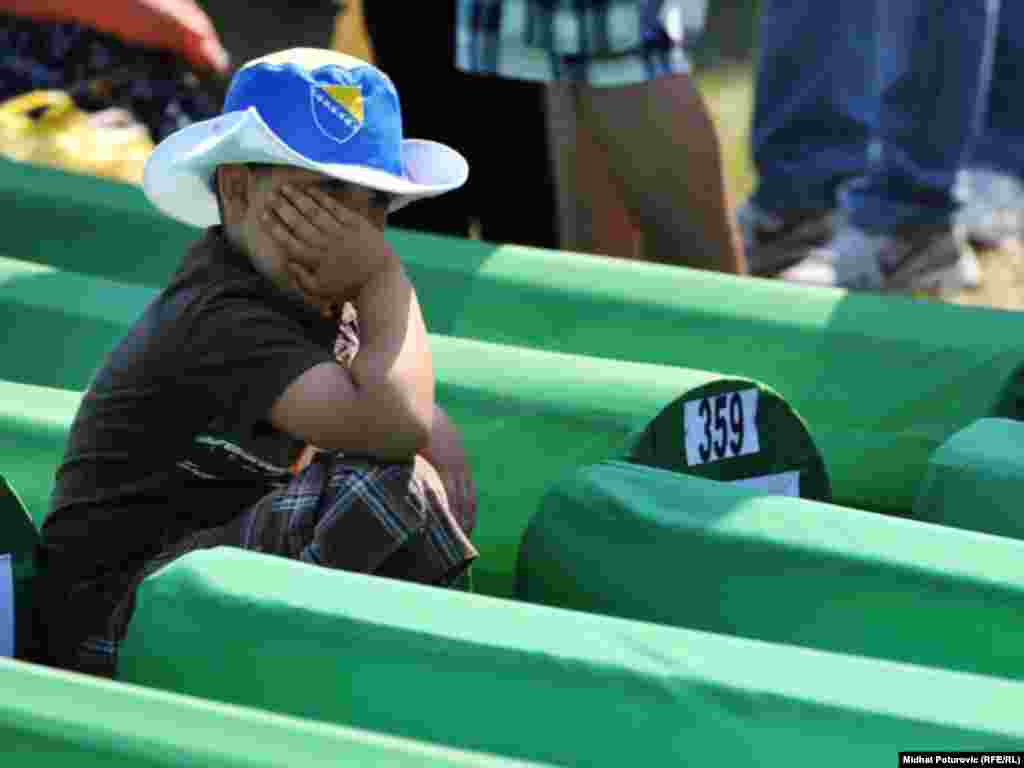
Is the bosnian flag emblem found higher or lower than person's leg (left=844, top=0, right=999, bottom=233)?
higher

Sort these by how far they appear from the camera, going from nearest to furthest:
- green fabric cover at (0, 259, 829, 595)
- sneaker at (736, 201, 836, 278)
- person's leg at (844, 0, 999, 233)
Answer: green fabric cover at (0, 259, 829, 595)
person's leg at (844, 0, 999, 233)
sneaker at (736, 201, 836, 278)

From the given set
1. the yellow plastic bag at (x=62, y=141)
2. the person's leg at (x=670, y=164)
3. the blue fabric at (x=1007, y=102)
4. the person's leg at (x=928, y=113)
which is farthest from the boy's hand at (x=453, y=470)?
the blue fabric at (x=1007, y=102)

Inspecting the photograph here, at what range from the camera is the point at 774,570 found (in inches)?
86.9

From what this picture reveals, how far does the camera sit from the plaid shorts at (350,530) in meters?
2.18

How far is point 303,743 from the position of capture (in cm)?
174

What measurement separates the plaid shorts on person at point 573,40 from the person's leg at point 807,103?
3.88 ft

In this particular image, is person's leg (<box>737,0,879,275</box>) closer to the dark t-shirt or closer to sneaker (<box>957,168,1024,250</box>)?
sneaker (<box>957,168,1024,250</box>)

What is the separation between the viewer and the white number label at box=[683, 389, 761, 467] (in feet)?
8.25

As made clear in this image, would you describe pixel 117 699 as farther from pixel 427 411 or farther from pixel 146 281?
pixel 146 281

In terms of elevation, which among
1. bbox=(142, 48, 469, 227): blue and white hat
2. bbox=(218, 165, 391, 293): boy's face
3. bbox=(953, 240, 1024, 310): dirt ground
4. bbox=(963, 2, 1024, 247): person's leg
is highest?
bbox=(142, 48, 469, 227): blue and white hat

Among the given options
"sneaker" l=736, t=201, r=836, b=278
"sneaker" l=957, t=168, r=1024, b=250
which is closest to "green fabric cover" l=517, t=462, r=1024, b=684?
"sneaker" l=736, t=201, r=836, b=278

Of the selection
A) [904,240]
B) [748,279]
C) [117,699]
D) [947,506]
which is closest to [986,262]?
[904,240]

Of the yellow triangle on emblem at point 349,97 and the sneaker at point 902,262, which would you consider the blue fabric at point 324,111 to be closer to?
the yellow triangle on emblem at point 349,97

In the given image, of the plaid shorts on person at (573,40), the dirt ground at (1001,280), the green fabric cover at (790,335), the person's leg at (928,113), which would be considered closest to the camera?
the green fabric cover at (790,335)
